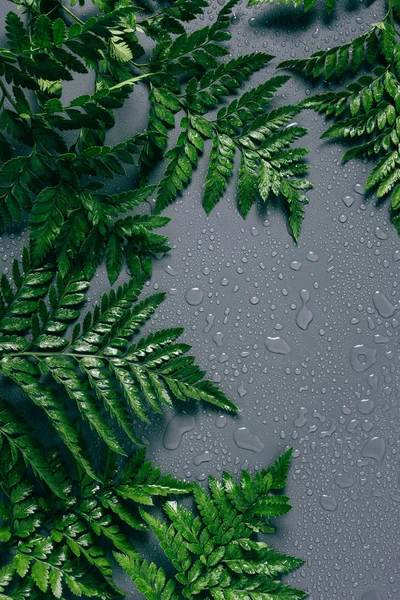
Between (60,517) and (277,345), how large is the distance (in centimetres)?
58

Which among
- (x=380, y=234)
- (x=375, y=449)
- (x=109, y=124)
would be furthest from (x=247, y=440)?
(x=109, y=124)

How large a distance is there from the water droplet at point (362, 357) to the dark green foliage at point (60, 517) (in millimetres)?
467

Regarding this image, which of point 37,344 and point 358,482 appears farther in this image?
point 358,482

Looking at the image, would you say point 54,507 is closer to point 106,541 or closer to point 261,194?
point 106,541

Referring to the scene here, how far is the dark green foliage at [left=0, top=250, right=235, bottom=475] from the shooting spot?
1.24 meters

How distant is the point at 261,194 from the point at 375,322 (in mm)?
399

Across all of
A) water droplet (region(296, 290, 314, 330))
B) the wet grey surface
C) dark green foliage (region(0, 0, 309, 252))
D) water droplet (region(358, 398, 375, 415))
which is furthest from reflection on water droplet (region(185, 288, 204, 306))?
water droplet (region(358, 398, 375, 415))

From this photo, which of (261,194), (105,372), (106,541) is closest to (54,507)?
(106,541)

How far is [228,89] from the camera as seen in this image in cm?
142

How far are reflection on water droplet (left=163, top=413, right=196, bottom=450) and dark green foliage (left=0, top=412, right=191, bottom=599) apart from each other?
0.08 metres

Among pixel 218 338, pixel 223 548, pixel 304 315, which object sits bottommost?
pixel 223 548

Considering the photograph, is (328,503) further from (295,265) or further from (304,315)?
(295,265)

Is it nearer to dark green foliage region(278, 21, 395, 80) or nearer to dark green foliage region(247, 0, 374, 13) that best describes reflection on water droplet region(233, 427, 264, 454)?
dark green foliage region(278, 21, 395, 80)

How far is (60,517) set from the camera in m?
1.27
